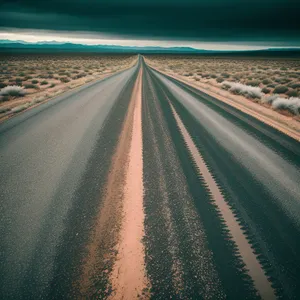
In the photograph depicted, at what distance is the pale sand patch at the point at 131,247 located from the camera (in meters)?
2.36

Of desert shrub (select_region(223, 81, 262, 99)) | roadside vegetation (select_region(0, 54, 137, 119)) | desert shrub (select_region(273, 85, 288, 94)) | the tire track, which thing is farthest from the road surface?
desert shrub (select_region(273, 85, 288, 94))

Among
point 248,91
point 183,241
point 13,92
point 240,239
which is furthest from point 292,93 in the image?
point 13,92

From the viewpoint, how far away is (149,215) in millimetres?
3359

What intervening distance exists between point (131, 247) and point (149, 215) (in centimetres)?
64

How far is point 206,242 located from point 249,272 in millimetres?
580

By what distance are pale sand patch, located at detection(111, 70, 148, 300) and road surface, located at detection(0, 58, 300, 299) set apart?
0.01 m

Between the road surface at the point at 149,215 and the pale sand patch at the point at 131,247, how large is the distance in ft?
0.04

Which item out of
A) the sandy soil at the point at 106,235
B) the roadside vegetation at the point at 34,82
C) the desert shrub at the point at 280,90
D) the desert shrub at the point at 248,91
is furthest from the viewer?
the desert shrub at the point at 280,90

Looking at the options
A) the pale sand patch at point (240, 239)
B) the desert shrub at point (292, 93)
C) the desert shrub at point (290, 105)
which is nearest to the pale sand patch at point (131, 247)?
the pale sand patch at point (240, 239)

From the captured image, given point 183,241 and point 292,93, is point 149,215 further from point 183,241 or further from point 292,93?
point 292,93

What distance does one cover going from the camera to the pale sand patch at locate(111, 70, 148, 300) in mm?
2355

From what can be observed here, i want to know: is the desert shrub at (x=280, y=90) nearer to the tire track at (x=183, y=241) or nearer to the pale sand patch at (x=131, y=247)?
the tire track at (x=183, y=241)

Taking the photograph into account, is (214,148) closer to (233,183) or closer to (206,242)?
(233,183)

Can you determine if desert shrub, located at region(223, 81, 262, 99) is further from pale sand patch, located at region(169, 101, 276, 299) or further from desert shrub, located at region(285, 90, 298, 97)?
pale sand patch, located at region(169, 101, 276, 299)
